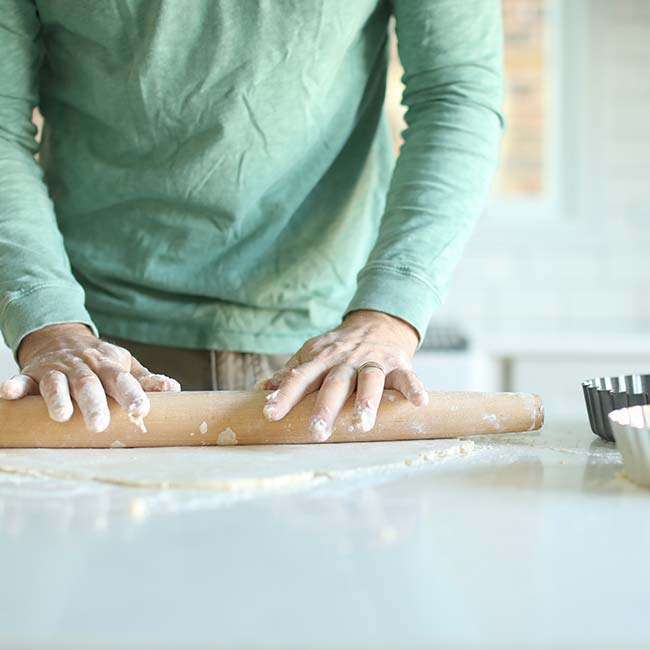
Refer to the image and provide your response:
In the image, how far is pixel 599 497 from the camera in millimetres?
830

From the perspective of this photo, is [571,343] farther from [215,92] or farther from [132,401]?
[132,401]

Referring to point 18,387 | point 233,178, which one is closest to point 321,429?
point 18,387

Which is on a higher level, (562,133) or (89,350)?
(89,350)

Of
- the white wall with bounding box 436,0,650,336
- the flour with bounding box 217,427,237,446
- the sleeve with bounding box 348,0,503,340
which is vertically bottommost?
the white wall with bounding box 436,0,650,336

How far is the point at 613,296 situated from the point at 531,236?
298 mm

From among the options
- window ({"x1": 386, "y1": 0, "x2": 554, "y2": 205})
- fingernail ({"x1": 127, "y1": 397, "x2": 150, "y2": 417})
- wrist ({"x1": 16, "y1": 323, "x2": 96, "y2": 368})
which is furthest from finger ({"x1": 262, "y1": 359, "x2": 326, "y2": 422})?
window ({"x1": 386, "y1": 0, "x2": 554, "y2": 205})

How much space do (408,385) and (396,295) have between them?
0.15m

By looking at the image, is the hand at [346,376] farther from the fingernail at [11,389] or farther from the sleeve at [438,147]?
the fingernail at [11,389]

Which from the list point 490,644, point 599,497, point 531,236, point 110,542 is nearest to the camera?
point 490,644

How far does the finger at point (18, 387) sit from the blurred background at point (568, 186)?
2123 millimetres

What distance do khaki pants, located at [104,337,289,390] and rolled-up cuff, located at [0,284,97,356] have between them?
0.79ft

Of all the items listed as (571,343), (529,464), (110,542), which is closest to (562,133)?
(571,343)

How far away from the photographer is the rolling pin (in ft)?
3.35

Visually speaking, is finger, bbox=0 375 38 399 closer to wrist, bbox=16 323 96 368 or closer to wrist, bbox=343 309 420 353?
wrist, bbox=16 323 96 368
